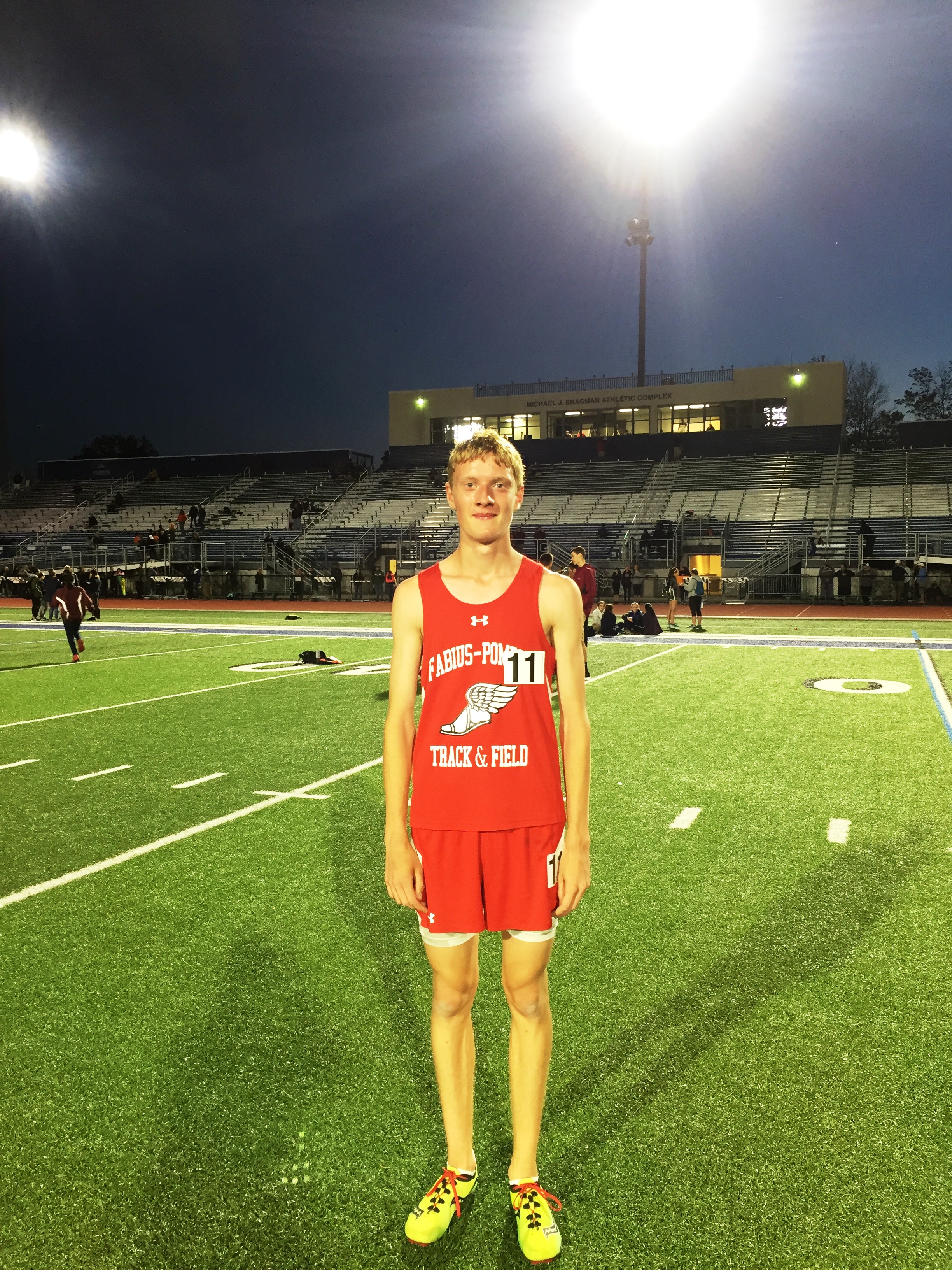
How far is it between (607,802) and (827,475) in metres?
39.5

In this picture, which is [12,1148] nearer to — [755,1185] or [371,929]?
[371,929]

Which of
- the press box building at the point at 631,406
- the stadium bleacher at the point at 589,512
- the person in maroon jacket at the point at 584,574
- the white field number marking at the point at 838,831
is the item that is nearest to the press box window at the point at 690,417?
the press box building at the point at 631,406

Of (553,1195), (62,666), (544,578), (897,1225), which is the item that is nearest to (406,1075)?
(553,1195)

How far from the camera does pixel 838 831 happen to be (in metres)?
6.00

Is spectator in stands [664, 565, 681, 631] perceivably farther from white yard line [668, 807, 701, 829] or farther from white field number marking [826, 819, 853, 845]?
white field number marking [826, 819, 853, 845]

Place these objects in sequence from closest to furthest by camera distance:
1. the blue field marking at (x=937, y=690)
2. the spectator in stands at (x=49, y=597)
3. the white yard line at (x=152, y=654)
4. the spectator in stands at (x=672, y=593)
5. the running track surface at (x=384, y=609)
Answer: the blue field marking at (x=937, y=690) < the white yard line at (x=152, y=654) < the spectator in stands at (x=672, y=593) < the running track surface at (x=384, y=609) < the spectator in stands at (x=49, y=597)

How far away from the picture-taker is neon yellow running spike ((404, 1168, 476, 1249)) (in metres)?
2.47

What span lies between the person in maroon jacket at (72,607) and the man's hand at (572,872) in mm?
15088

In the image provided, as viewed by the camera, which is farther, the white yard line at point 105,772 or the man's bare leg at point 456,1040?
the white yard line at point 105,772

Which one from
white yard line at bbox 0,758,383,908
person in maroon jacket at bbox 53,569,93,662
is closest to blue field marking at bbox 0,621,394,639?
person in maroon jacket at bbox 53,569,93,662

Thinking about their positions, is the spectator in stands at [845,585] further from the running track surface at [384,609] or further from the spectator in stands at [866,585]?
the running track surface at [384,609]

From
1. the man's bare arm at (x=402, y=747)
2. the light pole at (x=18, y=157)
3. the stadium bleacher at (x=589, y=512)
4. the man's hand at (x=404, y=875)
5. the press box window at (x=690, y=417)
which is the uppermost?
the light pole at (x=18, y=157)

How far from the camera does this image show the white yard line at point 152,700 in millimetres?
10359

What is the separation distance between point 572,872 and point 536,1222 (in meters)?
0.93
